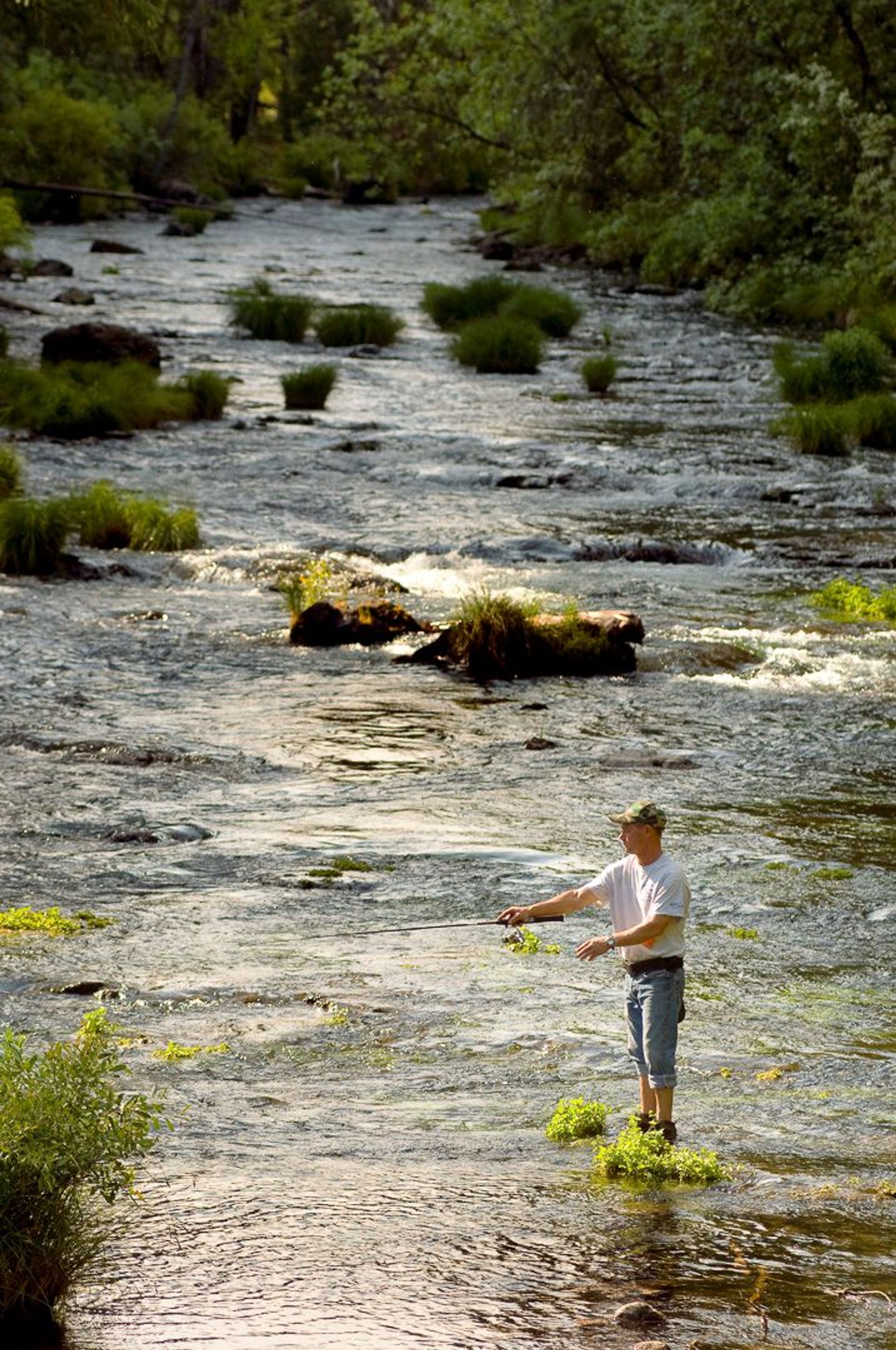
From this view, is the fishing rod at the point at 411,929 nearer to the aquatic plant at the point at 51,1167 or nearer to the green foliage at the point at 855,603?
the aquatic plant at the point at 51,1167

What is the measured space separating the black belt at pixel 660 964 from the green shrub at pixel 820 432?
16.5 meters

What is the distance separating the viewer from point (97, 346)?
2603cm

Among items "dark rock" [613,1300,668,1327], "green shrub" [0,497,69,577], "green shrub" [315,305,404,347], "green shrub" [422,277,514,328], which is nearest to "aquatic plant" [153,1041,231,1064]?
"dark rock" [613,1300,668,1327]

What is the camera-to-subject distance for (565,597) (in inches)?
623

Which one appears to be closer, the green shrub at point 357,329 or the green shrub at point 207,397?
the green shrub at point 207,397

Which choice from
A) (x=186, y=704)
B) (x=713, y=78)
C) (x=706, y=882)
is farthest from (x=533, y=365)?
(x=706, y=882)

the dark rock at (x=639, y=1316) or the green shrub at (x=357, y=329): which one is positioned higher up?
the green shrub at (x=357, y=329)

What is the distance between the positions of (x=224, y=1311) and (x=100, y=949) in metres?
3.45

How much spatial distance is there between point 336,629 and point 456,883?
5603 mm

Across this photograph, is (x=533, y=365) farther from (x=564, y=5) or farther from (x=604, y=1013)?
(x=604, y=1013)

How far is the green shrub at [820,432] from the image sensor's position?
2211 centimetres

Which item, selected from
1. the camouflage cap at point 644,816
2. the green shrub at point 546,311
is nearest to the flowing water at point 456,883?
the camouflage cap at point 644,816

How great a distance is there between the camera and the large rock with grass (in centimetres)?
1480

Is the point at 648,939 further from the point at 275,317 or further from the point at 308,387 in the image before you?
the point at 275,317
